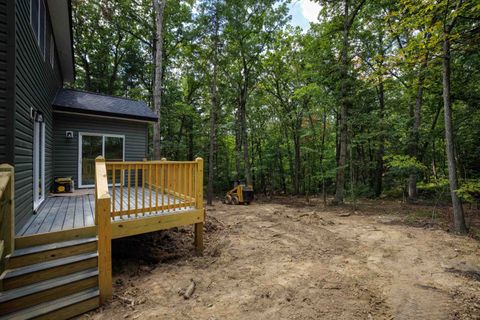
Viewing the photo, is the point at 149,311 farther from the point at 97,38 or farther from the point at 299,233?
the point at 97,38

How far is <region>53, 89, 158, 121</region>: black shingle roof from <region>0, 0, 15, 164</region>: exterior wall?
13.6 feet

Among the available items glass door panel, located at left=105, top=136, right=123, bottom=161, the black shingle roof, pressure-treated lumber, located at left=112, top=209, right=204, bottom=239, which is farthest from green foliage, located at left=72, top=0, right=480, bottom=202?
glass door panel, located at left=105, top=136, right=123, bottom=161

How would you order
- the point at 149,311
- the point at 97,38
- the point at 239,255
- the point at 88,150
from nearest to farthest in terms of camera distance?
the point at 149,311
the point at 239,255
the point at 88,150
the point at 97,38

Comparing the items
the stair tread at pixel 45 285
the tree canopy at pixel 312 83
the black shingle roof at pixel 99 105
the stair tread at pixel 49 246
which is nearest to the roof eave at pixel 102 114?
the black shingle roof at pixel 99 105

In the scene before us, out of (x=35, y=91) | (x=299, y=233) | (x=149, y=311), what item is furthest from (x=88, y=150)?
(x=299, y=233)

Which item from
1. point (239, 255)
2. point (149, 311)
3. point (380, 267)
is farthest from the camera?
point (239, 255)

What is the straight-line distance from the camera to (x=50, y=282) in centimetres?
252

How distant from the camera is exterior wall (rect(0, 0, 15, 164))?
2.71 metres

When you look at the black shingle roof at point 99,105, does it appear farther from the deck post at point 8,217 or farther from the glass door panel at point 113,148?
the deck post at point 8,217

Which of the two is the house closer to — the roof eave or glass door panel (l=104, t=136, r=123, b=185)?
the roof eave

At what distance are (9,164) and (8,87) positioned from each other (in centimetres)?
96

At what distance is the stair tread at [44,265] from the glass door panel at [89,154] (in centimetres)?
513

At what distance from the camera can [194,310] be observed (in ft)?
8.39

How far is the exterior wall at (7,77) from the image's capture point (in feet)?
8.89
